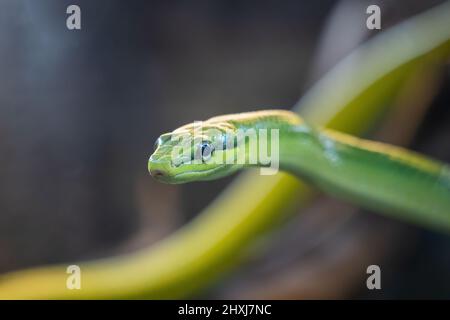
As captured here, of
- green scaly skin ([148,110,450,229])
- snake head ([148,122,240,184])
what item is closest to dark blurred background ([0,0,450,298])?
green scaly skin ([148,110,450,229])

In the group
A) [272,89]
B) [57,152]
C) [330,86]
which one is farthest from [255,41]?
[57,152]

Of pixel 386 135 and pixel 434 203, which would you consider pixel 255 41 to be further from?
pixel 434 203

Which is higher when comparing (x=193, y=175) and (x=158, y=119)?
(x=158, y=119)

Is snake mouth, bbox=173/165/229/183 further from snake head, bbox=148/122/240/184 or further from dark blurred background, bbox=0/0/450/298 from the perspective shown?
dark blurred background, bbox=0/0/450/298

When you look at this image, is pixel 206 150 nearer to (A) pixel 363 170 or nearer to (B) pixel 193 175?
(B) pixel 193 175

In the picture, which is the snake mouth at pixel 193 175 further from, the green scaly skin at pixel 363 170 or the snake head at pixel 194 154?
the green scaly skin at pixel 363 170

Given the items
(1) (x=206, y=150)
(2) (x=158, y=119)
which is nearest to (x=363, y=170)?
(1) (x=206, y=150)

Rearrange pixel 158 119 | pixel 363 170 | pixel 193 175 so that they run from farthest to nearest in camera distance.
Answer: pixel 158 119
pixel 363 170
pixel 193 175
